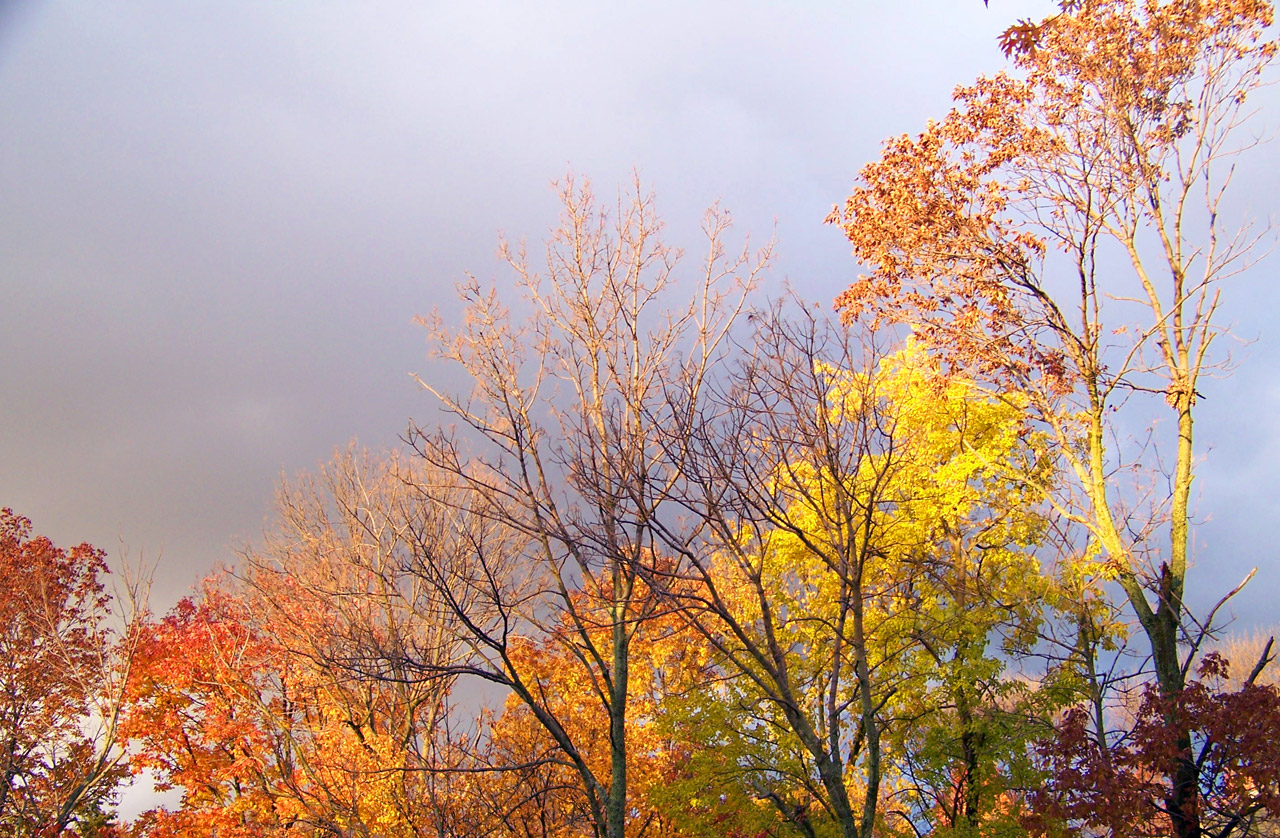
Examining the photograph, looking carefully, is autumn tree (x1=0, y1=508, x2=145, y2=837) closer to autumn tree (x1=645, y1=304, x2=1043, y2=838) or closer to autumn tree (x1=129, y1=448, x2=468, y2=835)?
autumn tree (x1=129, y1=448, x2=468, y2=835)

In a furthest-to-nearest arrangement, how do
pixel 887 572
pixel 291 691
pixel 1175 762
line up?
1. pixel 291 691
2. pixel 887 572
3. pixel 1175 762

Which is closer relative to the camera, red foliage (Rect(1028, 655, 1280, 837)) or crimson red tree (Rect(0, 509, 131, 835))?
red foliage (Rect(1028, 655, 1280, 837))

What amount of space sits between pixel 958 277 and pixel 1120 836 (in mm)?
7007

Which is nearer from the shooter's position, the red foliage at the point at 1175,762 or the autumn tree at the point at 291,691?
the red foliage at the point at 1175,762

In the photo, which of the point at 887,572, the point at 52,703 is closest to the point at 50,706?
the point at 52,703

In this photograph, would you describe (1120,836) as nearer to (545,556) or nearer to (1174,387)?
(1174,387)

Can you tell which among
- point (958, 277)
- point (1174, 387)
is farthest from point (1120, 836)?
point (958, 277)

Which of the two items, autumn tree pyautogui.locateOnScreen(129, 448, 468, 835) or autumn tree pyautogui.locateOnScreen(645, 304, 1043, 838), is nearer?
autumn tree pyautogui.locateOnScreen(645, 304, 1043, 838)

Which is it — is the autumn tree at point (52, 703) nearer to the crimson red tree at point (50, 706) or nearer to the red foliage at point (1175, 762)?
the crimson red tree at point (50, 706)

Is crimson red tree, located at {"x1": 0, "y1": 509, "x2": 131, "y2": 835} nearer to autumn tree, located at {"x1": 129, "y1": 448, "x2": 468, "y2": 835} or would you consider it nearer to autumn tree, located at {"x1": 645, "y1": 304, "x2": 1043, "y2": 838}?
autumn tree, located at {"x1": 129, "y1": 448, "x2": 468, "y2": 835}

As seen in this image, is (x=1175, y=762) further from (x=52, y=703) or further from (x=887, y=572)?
(x=52, y=703)

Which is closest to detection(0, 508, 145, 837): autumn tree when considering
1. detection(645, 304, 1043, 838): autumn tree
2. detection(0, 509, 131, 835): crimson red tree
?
detection(0, 509, 131, 835): crimson red tree

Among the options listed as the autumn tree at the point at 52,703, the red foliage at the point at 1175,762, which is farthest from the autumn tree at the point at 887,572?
the autumn tree at the point at 52,703

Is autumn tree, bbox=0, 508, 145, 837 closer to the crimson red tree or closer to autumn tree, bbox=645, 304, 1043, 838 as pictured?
the crimson red tree
